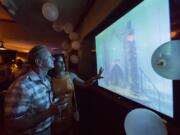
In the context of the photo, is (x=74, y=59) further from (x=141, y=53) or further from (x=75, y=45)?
(x=141, y=53)

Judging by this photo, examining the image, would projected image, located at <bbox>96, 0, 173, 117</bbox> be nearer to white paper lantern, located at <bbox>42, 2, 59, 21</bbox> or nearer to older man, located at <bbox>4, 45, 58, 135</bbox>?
older man, located at <bbox>4, 45, 58, 135</bbox>

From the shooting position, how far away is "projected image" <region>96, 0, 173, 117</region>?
47.1 inches

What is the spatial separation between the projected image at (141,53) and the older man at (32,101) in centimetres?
68

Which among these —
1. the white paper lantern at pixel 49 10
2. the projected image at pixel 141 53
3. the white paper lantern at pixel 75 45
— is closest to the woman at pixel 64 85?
the projected image at pixel 141 53

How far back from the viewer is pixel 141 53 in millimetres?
1513

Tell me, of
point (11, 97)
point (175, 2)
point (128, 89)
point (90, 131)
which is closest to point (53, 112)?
point (11, 97)

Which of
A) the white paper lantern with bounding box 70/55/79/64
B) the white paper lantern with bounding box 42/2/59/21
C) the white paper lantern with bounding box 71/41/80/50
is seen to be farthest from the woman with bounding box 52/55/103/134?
the white paper lantern with bounding box 70/55/79/64

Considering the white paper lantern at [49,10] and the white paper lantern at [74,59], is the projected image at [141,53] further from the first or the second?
the white paper lantern at [74,59]

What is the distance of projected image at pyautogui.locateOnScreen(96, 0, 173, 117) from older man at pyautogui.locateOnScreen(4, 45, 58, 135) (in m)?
0.68

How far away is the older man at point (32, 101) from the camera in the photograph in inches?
49.6

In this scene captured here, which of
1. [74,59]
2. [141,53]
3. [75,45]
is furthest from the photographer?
[74,59]

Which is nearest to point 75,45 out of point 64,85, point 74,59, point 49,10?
point 74,59

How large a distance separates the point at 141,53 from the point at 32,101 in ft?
2.92

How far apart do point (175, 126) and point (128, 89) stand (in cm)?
76
